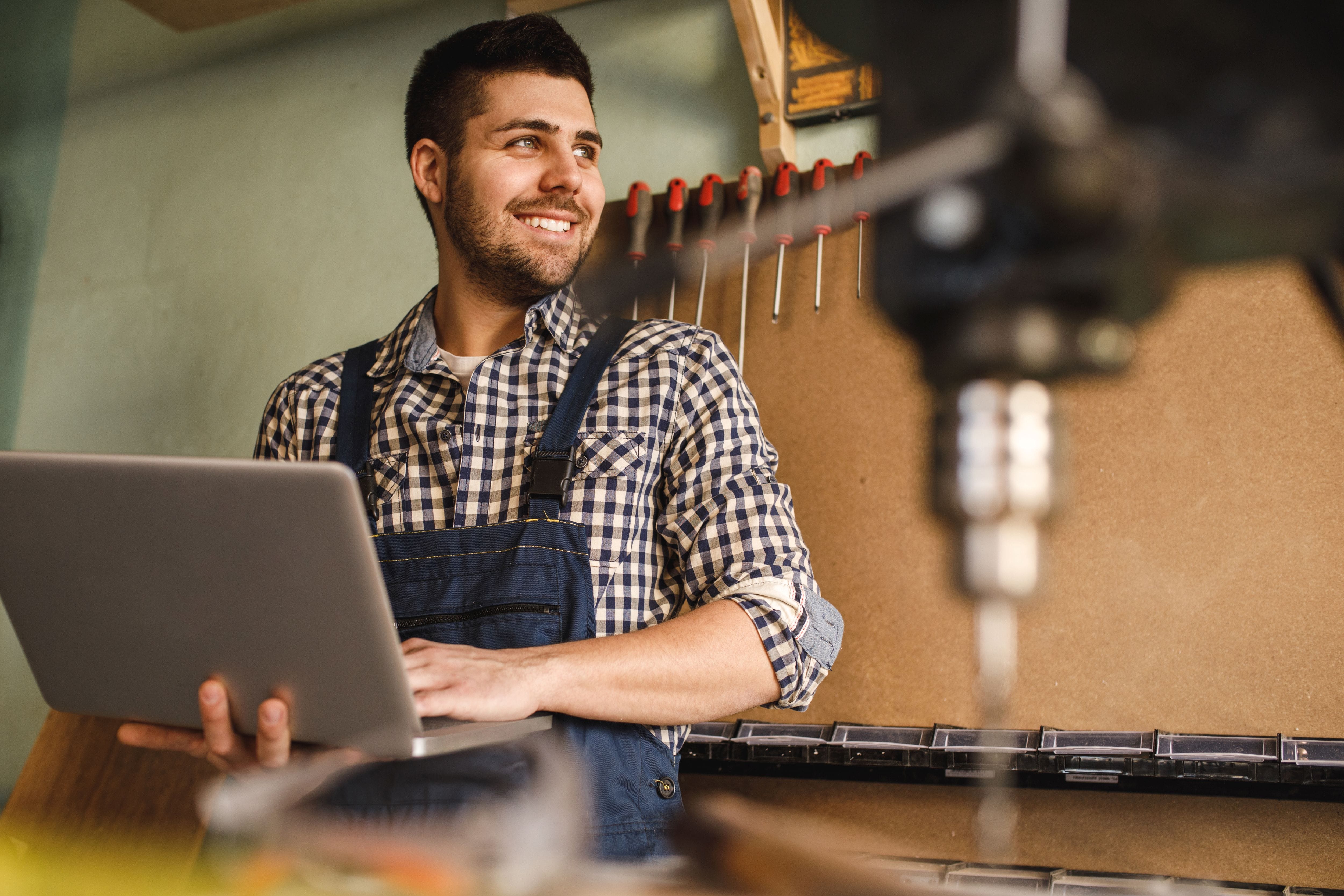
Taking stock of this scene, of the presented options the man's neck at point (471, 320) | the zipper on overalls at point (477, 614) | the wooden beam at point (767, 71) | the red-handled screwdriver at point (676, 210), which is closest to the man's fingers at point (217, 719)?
the zipper on overalls at point (477, 614)

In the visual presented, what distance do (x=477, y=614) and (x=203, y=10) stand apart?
73.7 inches

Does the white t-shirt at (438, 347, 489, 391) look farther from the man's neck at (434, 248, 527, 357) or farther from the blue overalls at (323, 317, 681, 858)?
the blue overalls at (323, 317, 681, 858)

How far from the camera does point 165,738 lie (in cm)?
90

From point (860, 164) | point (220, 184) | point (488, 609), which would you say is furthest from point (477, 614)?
point (220, 184)

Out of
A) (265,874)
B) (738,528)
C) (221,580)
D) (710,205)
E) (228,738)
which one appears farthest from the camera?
(710,205)

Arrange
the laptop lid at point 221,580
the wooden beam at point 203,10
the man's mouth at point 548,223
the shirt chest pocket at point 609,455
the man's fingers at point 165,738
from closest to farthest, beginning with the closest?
the laptop lid at point 221,580, the man's fingers at point 165,738, the shirt chest pocket at point 609,455, the man's mouth at point 548,223, the wooden beam at point 203,10

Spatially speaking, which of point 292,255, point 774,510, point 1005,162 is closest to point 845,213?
point 1005,162

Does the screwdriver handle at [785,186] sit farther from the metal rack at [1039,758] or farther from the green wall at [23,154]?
the green wall at [23,154]

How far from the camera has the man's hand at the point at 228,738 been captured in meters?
0.77

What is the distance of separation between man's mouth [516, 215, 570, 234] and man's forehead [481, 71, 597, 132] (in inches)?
5.3

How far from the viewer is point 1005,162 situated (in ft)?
0.91

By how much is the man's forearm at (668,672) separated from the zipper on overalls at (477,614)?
0.22 feet

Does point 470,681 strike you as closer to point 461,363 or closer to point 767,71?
point 461,363

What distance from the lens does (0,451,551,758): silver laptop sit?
26.7 inches
